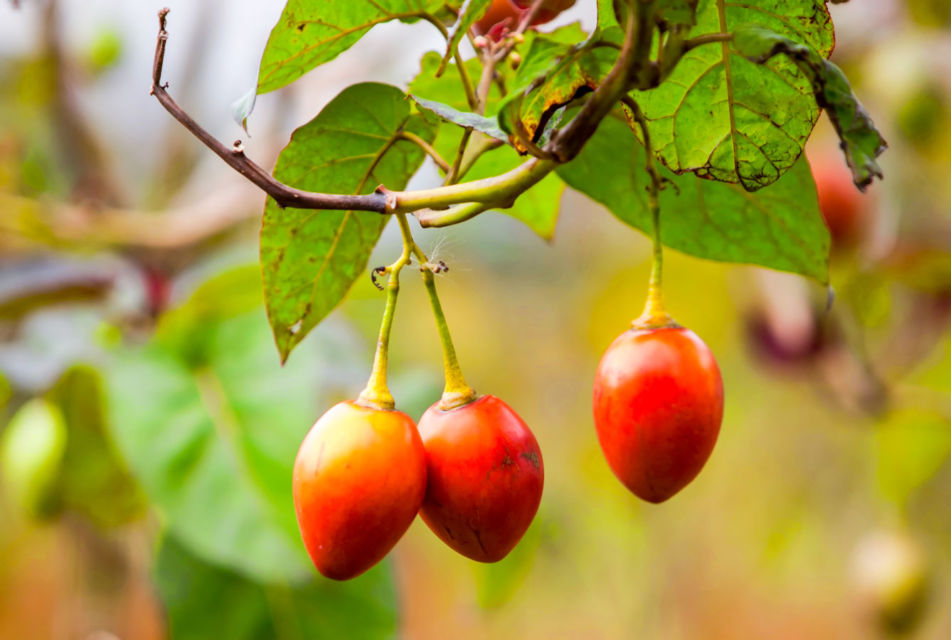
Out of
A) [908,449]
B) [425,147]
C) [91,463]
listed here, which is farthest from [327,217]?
[908,449]

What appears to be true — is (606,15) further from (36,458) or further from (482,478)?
(36,458)

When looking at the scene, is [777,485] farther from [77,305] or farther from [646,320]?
[646,320]

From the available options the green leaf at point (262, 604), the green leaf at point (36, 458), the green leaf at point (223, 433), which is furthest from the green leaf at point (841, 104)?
the green leaf at point (36, 458)

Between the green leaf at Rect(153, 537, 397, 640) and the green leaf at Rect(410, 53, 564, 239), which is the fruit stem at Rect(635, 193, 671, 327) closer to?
the green leaf at Rect(410, 53, 564, 239)

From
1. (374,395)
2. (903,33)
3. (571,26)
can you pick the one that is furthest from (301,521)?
(903,33)

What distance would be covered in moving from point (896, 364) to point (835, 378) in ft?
1.13

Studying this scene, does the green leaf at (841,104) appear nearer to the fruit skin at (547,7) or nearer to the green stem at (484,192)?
the green stem at (484,192)

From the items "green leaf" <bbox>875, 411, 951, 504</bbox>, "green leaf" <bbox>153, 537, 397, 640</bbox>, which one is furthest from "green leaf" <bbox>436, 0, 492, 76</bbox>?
"green leaf" <bbox>875, 411, 951, 504</bbox>

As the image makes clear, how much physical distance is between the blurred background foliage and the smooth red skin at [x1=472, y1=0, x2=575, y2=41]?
6 centimetres

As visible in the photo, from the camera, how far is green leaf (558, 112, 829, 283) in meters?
0.47

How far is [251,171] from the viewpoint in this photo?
0.36m

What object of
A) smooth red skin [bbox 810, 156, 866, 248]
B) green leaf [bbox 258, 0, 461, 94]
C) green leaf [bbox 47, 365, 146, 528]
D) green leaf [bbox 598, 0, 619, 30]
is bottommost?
green leaf [bbox 47, 365, 146, 528]

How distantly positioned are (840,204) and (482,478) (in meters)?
1.33

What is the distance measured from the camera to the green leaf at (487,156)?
0.50m
